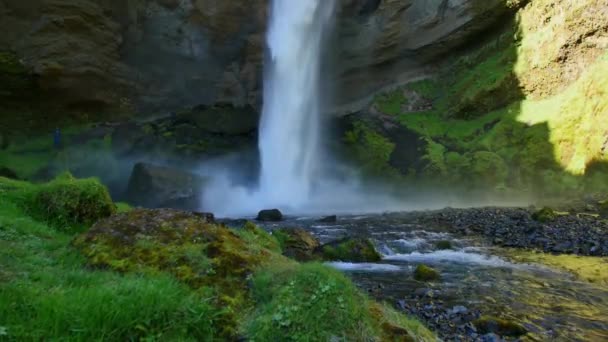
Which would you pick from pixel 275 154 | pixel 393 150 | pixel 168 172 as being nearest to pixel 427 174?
pixel 393 150

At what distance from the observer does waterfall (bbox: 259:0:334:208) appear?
31422 mm

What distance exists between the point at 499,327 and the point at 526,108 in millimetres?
24856

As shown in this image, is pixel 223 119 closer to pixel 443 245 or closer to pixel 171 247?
pixel 443 245

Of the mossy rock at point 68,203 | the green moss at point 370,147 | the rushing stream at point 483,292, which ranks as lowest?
the rushing stream at point 483,292

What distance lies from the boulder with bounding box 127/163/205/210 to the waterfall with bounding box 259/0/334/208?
237 inches

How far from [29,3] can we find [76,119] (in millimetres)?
9043

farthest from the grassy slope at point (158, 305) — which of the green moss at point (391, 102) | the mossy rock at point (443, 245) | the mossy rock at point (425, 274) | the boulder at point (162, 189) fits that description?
the green moss at point (391, 102)

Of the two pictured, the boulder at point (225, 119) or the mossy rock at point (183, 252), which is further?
the boulder at point (225, 119)

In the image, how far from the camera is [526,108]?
1080 inches

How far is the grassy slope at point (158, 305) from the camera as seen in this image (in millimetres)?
2861

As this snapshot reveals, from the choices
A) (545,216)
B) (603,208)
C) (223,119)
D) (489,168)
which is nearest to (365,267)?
(545,216)

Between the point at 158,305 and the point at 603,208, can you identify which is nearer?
the point at 158,305

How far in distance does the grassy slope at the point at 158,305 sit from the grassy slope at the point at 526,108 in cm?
2202

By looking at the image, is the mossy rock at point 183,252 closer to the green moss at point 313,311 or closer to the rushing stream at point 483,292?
the green moss at point 313,311
